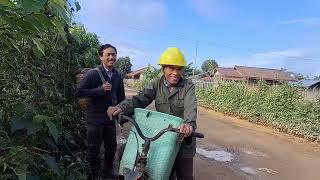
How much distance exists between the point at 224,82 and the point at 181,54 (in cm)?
2055

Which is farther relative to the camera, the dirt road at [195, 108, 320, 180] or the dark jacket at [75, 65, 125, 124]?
the dirt road at [195, 108, 320, 180]

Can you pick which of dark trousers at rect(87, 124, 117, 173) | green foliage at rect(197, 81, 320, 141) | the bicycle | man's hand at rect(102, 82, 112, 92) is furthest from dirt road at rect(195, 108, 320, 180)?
the bicycle

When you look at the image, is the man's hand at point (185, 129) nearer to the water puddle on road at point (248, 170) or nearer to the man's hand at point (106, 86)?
the man's hand at point (106, 86)

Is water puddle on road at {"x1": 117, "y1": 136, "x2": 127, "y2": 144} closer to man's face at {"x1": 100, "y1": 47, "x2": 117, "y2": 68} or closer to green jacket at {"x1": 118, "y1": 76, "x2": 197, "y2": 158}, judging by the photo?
man's face at {"x1": 100, "y1": 47, "x2": 117, "y2": 68}

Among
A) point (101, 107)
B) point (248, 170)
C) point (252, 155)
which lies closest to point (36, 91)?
point (101, 107)

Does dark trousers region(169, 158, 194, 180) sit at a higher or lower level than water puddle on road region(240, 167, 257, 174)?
higher

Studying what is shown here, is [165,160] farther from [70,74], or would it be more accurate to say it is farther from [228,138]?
[228,138]

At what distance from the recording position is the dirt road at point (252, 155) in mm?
8359

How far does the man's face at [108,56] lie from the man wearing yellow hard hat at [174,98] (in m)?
1.54

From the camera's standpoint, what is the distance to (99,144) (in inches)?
216

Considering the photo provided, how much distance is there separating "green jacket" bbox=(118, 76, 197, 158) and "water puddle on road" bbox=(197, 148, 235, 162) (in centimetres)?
556

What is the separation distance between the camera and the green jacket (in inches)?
151

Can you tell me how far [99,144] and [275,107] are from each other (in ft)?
42.2

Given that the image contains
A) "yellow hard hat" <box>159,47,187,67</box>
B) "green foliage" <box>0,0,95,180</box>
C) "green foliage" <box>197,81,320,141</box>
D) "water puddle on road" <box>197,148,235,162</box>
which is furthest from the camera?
"green foliage" <box>197,81,320,141</box>
